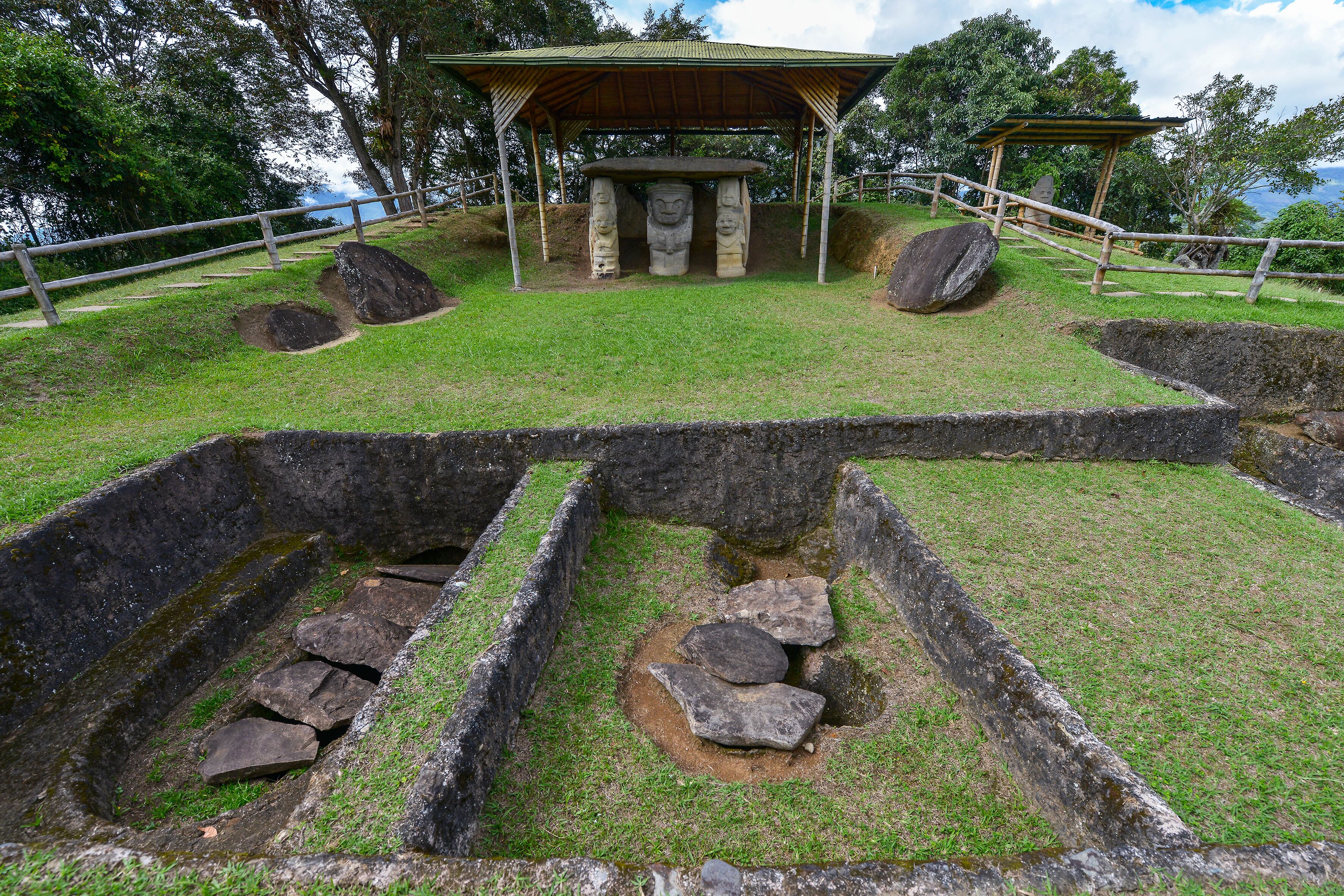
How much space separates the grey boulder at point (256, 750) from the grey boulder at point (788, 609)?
2.83 m

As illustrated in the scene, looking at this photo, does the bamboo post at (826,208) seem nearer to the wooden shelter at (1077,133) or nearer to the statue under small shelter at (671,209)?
the statue under small shelter at (671,209)

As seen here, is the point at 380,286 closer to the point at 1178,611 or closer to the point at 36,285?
the point at 36,285

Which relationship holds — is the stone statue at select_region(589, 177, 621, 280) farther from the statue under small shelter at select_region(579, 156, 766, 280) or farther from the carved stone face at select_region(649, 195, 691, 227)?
the carved stone face at select_region(649, 195, 691, 227)

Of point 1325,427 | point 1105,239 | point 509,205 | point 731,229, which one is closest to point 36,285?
point 509,205

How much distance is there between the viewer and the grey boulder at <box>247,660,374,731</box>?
11.9 feet

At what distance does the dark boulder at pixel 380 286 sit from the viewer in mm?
8523

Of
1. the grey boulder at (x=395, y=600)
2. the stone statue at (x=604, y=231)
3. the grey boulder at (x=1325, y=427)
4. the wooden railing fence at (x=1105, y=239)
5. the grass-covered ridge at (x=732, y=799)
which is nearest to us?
the grass-covered ridge at (x=732, y=799)

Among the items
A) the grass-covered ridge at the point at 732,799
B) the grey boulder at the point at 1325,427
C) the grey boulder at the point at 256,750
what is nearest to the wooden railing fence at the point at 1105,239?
the grey boulder at the point at 1325,427

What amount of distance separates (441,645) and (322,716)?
114 centimetres

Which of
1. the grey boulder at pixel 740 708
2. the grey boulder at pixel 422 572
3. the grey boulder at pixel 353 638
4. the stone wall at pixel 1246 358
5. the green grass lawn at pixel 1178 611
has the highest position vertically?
the stone wall at pixel 1246 358

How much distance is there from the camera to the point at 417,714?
9.34 feet

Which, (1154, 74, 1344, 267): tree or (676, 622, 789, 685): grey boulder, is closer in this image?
(676, 622, 789, 685): grey boulder

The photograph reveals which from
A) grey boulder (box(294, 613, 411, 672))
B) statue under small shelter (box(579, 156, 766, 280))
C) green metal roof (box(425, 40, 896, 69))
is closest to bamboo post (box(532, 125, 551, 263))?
statue under small shelter (box(579, 156, 766, 280))

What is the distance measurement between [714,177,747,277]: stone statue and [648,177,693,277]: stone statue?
24.8 inches
